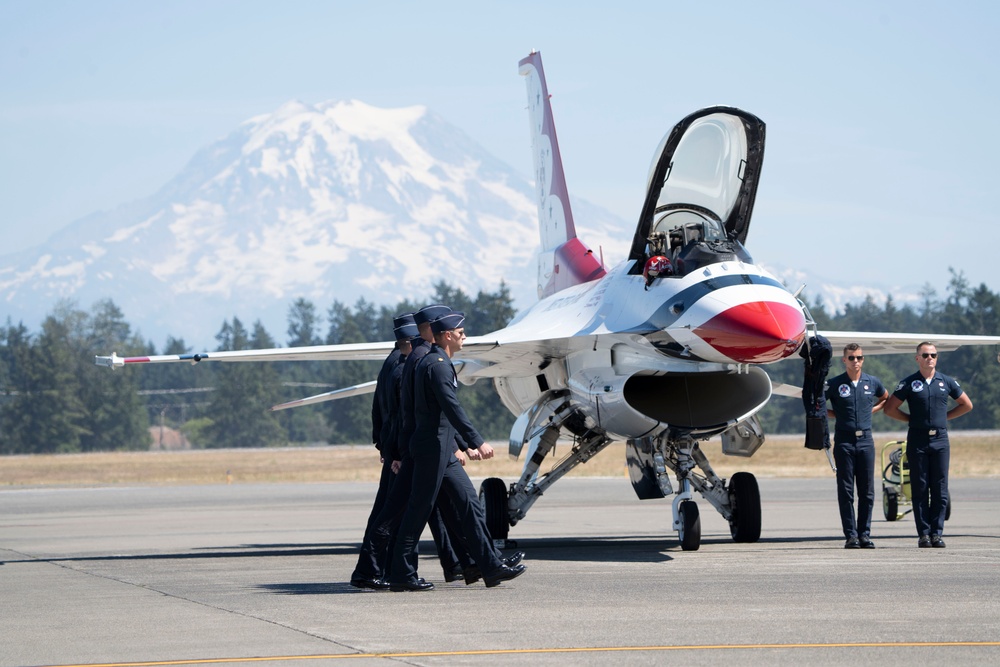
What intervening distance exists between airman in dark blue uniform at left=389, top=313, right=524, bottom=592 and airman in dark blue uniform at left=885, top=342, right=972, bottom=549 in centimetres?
492

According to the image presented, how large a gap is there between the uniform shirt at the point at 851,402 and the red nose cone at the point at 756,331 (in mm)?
1790

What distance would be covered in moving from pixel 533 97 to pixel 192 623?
12532 millimetres

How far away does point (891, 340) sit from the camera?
15.1m

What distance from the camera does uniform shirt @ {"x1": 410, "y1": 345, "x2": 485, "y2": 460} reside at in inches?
383

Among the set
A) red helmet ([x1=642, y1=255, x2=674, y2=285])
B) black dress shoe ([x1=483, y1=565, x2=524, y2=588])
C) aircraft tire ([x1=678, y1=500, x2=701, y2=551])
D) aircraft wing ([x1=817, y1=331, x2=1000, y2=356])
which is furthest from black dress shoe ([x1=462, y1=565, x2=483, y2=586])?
aircraft wing ([x1=817, y1=331, x2=1000, y2=356])

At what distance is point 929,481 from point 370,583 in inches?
232

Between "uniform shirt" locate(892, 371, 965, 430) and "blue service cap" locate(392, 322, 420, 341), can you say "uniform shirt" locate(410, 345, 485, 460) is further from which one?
"uniform shirt" locate(892, 371, 965, 430)


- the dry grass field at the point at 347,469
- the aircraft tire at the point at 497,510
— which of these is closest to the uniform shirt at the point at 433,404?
the aircraft tire at the point at 497,510

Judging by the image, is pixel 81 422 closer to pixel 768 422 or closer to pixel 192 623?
pixel 768 422

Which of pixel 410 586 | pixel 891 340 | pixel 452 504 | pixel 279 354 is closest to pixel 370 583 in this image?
pixel 410 586

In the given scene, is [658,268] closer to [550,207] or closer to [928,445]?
[928,445]

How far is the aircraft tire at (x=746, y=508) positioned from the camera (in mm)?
14062

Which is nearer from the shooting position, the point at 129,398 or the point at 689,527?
the point at 689,527

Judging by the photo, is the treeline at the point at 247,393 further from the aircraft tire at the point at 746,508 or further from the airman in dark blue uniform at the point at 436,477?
the airman in dark blue uniform at the point at 436,477
